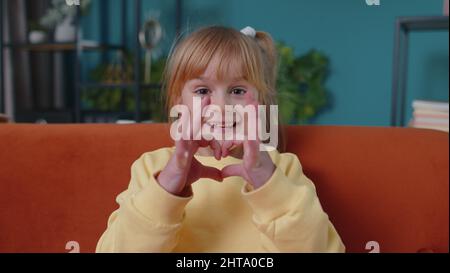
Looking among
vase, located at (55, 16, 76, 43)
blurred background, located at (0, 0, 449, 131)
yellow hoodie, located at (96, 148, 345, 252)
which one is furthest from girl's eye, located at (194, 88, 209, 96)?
vase, located at (55, 16, 76, 43)

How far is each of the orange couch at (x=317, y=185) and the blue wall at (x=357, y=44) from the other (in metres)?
1.49

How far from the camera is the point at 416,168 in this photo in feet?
2.55

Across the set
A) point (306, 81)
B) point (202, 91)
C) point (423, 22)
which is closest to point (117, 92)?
point (306, 81)

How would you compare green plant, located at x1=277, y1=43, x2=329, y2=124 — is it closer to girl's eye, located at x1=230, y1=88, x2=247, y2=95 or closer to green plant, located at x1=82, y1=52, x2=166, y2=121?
green plant, located at x1=82, y1=52, x2=166, y2=121

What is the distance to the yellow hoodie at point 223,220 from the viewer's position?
0.64 metres

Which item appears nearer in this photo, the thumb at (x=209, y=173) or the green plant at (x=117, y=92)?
the thumb at (x=209, y=173)

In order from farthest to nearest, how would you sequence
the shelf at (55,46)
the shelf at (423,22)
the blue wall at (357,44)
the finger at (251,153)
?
the shelf at (55,46), the blue wall at (357,44), the shelf at (423,22), the finger at (251,153)

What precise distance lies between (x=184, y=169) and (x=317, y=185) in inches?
10.0

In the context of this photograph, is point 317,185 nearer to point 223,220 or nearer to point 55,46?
point 223,220

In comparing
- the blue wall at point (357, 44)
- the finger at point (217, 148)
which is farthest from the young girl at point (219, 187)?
the blue wall at point (357, 44)

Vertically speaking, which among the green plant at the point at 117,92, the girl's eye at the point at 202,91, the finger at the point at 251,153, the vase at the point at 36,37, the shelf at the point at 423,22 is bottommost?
the green plant at the point at 117,92

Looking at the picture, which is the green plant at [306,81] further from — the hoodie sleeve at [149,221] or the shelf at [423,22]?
the hoodie sleeve at [149,221]

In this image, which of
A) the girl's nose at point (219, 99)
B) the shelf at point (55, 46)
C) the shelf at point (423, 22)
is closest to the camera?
the girl's nose at point (219, 99)
